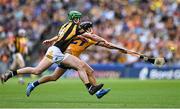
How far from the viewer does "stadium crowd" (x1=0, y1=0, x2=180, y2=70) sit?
36.7m

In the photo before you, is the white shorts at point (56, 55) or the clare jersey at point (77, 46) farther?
the clare jersey at point (77, 46)

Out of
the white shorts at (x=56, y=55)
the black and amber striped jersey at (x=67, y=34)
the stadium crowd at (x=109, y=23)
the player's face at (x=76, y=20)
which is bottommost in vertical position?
the stadium crowd at (x=109, y=23)

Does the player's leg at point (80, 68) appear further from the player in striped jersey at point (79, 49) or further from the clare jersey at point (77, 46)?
the clare jersey at point (77, 46)

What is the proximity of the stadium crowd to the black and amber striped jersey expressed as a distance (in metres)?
17.6

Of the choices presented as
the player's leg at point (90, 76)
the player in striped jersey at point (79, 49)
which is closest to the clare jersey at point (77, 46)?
the player in striped jersey at point (79, 49)

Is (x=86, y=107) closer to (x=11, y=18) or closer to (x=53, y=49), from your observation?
(x=53, y=49)

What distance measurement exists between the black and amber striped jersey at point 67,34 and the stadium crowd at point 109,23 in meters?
17.6

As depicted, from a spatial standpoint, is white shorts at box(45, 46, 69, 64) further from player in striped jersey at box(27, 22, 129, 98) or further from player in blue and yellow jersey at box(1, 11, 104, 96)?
player in striped jersey at box(27, 22, 129, 98)

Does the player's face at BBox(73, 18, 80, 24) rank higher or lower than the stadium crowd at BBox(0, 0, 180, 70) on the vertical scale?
higher

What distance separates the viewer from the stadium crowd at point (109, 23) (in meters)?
36.7

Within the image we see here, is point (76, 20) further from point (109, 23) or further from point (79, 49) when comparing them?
point (109, 23)

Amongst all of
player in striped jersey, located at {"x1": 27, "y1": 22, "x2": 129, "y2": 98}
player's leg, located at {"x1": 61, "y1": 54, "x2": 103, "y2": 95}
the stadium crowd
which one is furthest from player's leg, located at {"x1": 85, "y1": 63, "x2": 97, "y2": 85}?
the stadium crowd

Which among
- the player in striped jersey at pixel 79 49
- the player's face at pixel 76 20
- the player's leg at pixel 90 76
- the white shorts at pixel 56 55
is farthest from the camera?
the player's leg at pixel 90 76

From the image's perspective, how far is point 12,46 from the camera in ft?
100
